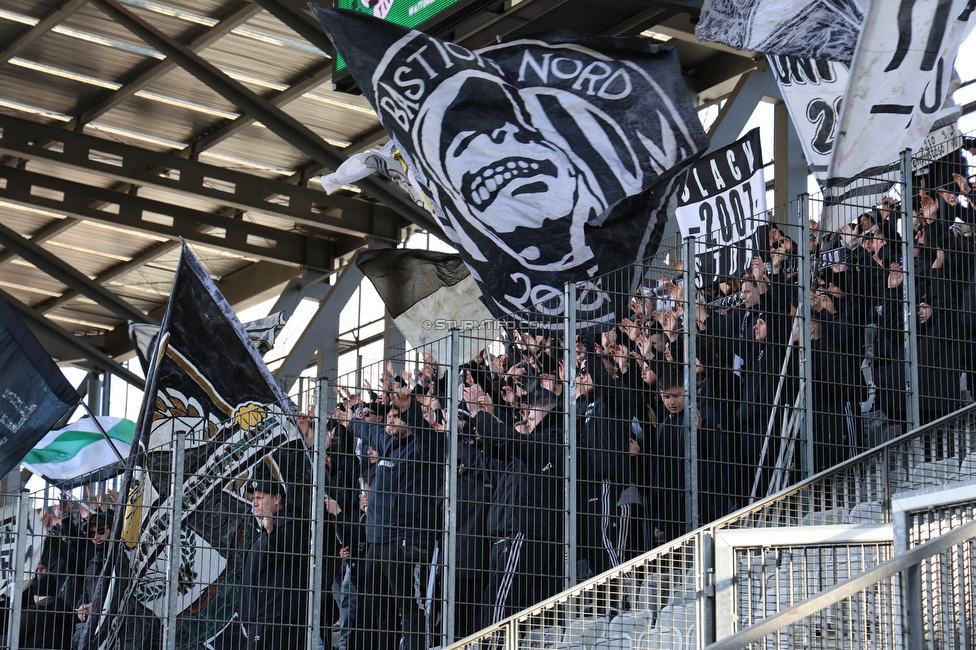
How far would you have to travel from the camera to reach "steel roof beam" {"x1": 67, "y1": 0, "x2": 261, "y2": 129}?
775 inches

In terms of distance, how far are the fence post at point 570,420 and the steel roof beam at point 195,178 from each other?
15110mm

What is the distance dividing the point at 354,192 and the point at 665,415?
1718 centimetres

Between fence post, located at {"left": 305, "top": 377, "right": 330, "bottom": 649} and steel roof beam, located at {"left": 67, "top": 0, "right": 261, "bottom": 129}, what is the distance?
1182 cm

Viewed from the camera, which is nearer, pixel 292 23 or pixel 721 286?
pixel 721 286

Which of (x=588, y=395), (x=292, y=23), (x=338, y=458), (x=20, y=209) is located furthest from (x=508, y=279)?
(x=20, y=209)

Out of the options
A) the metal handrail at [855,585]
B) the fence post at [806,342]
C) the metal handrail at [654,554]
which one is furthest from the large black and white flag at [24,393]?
the metal handrail at [855,585]

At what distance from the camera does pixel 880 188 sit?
31.9 ft

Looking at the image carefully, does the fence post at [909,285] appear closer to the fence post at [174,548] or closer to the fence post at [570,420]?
the fence post at [570,420]

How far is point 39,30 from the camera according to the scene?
65.8 feet

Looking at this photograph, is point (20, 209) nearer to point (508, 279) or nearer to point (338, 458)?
point (508, 279)

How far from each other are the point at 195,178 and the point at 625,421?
1614 centimetres

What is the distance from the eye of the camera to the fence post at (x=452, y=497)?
28.8 ft

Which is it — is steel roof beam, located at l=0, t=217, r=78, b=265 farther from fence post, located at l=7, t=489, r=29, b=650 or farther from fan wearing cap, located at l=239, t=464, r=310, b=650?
fan wearing cap, located at l=239, t=464, r=310, b=650

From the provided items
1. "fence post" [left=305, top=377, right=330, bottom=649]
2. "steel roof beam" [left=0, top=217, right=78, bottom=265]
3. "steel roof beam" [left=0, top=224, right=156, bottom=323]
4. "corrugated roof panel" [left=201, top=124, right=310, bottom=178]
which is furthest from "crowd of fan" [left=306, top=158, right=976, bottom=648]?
"steel roof beam" [left=0, top=217, right=78, bottom=265]
